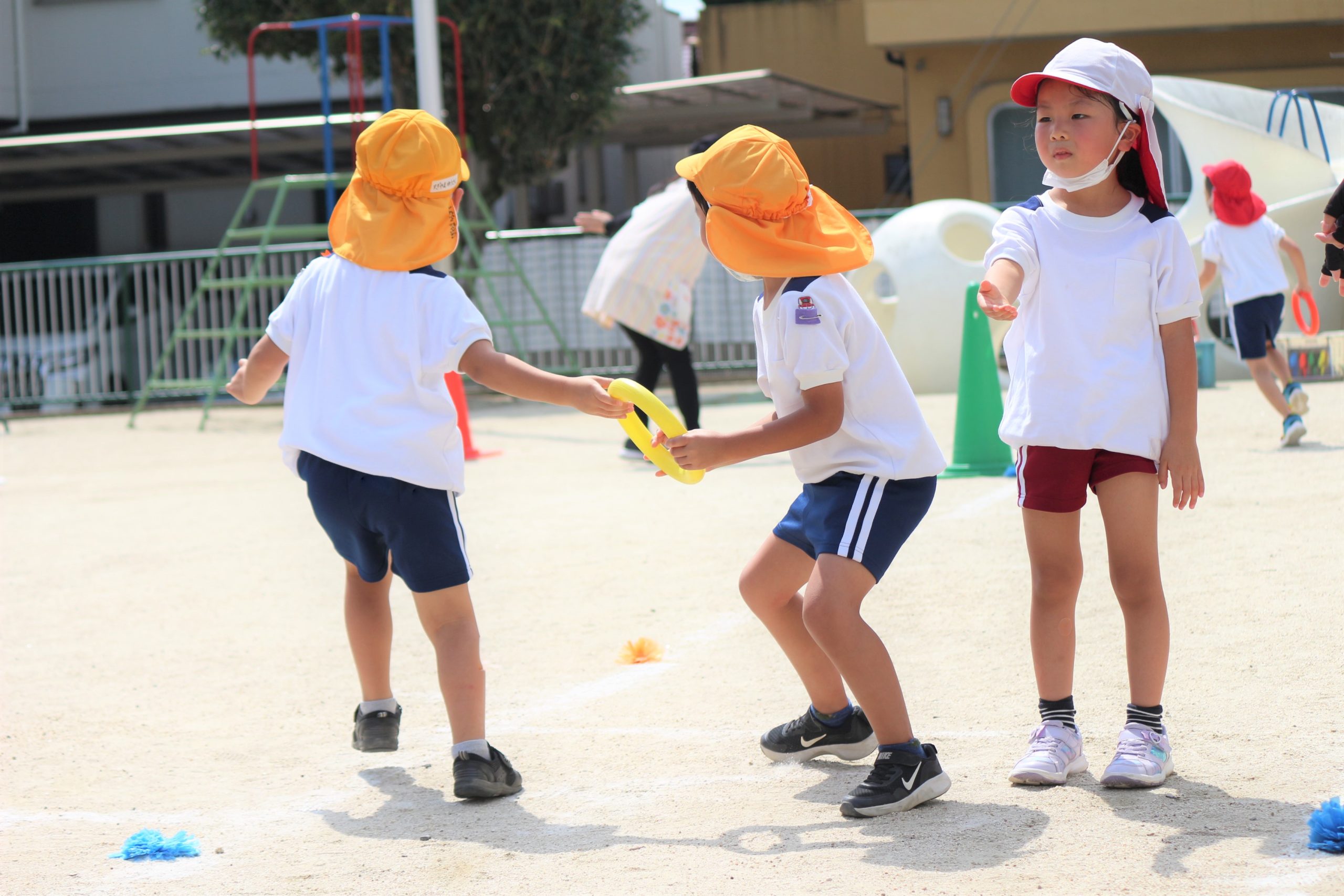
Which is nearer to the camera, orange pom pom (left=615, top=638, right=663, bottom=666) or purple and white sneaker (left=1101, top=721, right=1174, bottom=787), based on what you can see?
purple and white sneaker (left=1101, top=721, right=1174, bottom=787)

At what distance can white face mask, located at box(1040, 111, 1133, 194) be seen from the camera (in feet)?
10.8

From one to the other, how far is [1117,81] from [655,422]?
1275 mm

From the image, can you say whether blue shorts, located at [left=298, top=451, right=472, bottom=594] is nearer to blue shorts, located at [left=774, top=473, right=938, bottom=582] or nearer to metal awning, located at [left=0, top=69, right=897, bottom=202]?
blue shorts, located at [left=774, top=473, right=938, bottom=582]

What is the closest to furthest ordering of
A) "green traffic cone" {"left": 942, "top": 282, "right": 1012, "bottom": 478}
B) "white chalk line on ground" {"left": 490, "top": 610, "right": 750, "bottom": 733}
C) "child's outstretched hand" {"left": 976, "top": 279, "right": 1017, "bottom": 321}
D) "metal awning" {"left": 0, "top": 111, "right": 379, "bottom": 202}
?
"child's outstretched hand" {"left": 976, "top": 279, "right": 1017, "bottom": 321} → "white chalk line on ground" {"left": 490, "top": 610, "right": 750, "bottom": 733} → "green traffic cone" {"left": 942, "top": 282, "right": 1012, "bottom": 478} → "metal awning" {"left": 0, "top": 111, "right": 379, "bottom": 202}

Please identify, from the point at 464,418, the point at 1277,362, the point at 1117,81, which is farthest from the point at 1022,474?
the point at 464,418

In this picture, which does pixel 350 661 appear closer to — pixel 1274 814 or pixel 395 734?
pixel 395 734

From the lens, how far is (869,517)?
10.9 feet

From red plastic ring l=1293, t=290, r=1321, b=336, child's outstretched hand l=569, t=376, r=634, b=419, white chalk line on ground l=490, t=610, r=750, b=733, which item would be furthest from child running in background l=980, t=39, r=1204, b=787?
red plastic ring l=1293, t=290, r=1321, b=336

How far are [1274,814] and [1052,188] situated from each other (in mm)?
1485

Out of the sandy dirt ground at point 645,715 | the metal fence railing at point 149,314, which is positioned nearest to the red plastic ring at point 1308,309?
the sandy dirt ground at point 645,715

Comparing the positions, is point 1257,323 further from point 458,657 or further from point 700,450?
point 458,657

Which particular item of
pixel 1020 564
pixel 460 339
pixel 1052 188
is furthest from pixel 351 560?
pixel 1020 564

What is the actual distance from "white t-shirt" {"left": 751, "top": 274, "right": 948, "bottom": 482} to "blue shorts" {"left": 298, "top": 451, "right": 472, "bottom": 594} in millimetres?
855

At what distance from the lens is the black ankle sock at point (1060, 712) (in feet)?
11.2
